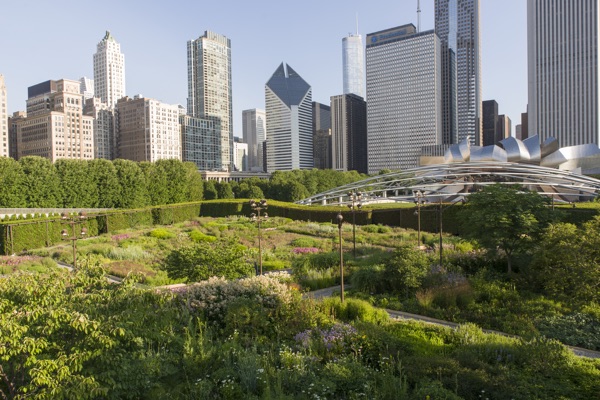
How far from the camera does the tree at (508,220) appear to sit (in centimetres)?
1516

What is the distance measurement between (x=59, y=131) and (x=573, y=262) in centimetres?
14193

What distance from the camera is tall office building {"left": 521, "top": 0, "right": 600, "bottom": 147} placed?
12925 cm

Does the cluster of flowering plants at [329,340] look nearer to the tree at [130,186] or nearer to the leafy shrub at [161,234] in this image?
the leafy shrub at [161,234]

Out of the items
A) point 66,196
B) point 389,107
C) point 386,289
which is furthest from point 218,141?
point 386,289

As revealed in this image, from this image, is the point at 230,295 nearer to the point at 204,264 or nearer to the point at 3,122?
the point at 204,264

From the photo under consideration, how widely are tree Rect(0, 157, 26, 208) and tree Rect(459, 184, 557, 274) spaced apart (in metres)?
43.7

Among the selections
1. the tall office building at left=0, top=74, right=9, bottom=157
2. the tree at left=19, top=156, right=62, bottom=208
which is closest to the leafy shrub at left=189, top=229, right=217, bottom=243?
the tree at left=19, top=156, right=62, bottom=208

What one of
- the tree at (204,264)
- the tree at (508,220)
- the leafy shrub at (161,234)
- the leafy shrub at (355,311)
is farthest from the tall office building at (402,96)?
the leafy shrub at (355,311)

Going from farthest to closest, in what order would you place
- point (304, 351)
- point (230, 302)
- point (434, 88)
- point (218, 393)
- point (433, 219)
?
point (434, 88), point (433, 219), point (230, 302), point (304, 351), point (218, 393)

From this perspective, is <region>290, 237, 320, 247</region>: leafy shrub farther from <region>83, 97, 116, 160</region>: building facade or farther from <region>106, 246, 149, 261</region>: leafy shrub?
<region>83, 97, 116, 160</region>: building facade

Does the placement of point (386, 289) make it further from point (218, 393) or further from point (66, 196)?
point (66, 196)

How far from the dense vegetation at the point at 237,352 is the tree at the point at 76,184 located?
41.0m

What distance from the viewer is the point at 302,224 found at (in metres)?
35.1

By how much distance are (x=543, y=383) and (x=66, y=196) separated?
48512 millimetres
